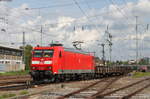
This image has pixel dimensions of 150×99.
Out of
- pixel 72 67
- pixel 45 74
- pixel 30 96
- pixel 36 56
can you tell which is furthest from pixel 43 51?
pixel 30 96

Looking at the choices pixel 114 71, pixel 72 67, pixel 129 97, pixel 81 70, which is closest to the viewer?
pixel 129 97

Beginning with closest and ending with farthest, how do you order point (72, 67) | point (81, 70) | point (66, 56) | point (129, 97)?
point (129, 97)
point (66, 56)
point (72, 67)
point (81, 70)

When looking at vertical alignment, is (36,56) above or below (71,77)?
above

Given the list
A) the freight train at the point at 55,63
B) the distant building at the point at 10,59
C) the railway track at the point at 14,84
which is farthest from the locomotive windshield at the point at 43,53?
the distant building at the point at 10,59

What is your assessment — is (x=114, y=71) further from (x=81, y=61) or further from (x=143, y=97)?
(x=143, y=97)

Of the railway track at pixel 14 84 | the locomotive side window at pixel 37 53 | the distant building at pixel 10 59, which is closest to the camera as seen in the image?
the railway track at pixel 14 84

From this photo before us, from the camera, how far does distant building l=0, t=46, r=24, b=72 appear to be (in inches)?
2434

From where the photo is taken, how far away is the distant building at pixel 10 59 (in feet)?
203

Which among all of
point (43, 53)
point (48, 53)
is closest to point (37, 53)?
point (43, 53)

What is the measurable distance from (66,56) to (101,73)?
15.2 m

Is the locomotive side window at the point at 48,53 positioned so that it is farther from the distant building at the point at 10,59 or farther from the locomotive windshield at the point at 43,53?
the distant building at the point at 10,59

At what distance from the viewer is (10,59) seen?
75.1m

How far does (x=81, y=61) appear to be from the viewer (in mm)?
31984

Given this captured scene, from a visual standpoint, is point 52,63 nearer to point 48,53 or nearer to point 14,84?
point 48,53
